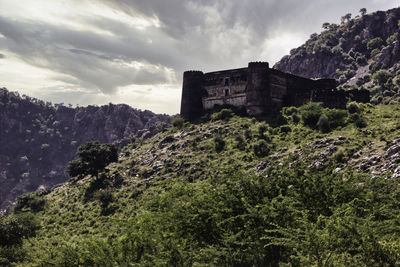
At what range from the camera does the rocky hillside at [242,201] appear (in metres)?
19.4

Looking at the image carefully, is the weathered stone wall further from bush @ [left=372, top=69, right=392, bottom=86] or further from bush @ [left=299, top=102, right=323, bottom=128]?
bush @ [left=372, top=69, right=392, bottom=86]

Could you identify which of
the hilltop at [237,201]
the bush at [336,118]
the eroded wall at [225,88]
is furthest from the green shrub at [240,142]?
the eroded wall at [225,88]

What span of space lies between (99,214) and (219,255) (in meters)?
39.2

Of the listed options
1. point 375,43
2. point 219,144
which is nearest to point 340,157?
point 219,144

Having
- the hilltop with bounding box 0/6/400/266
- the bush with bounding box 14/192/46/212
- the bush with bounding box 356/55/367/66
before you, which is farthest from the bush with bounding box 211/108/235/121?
the bush with bounding box 356/55/367/66

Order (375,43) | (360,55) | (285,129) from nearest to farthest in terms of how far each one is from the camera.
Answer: (285,129) → (375,43) → (360,55)

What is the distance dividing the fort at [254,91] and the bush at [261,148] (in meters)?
17.5

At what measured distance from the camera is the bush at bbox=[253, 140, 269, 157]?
51344 mm

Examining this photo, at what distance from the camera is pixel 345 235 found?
18391mm

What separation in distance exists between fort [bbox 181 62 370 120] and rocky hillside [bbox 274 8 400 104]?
270 feet

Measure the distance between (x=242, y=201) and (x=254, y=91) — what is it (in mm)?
47345

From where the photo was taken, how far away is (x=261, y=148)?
52.1 m

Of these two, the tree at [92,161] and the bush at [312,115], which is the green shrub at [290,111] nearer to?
the bush at [312,115]

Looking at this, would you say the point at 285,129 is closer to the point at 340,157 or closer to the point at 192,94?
the point at 340,157
